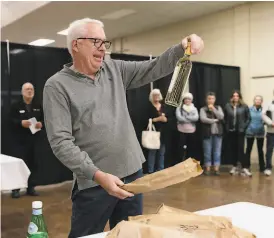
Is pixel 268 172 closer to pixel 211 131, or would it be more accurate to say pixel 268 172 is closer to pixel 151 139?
pixel 211 131

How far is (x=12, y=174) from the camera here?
2.01 metres

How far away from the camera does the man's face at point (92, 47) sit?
1093mm

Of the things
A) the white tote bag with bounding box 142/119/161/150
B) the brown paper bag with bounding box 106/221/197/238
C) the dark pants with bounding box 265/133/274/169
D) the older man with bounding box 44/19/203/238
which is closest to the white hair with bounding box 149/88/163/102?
the white tote bag with bounding box 142/119/161/150

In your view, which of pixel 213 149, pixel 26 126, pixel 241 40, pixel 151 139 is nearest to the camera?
pixel 26 126

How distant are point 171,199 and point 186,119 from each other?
1505 millimetres

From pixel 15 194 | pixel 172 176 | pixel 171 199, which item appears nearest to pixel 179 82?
pixel 172 176

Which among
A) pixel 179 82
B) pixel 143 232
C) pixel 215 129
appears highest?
pixel 179 82

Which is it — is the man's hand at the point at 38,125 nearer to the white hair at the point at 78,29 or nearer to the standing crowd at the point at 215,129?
the standing crowd at the point at 215,129

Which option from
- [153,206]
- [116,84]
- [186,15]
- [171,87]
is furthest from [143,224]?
[186,15]

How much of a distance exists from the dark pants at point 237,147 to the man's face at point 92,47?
4.11 m

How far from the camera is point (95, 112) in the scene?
1.11m

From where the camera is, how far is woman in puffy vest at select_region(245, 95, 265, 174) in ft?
13.8

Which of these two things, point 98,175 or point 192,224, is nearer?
point 192,224

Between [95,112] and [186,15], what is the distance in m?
4.68
